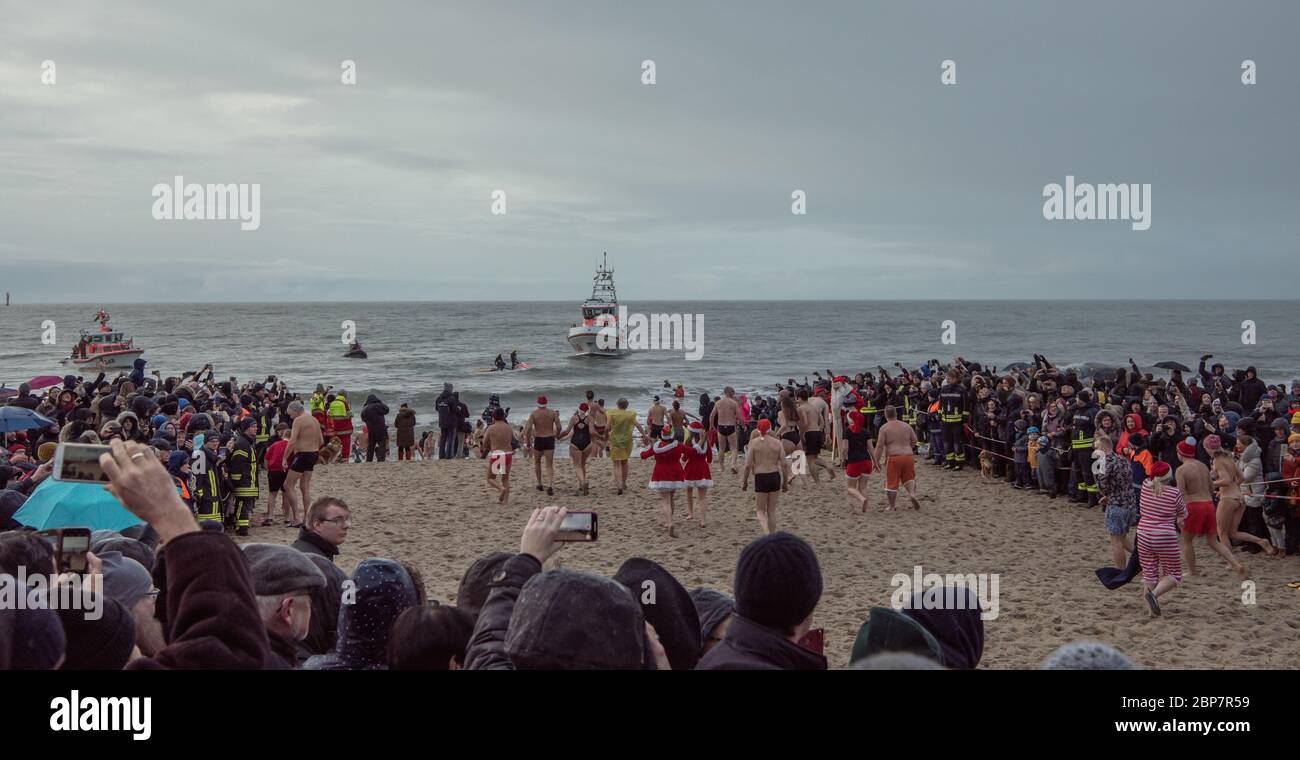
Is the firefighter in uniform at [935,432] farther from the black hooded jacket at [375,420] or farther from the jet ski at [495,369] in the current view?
the jet ski at [495,369]

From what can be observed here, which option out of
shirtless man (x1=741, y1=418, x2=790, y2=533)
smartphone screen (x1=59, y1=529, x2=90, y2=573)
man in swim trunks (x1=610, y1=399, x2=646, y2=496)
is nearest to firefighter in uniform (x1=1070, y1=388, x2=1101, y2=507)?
shirtless man (x1=741, y1=418, x2=790, y2=533)

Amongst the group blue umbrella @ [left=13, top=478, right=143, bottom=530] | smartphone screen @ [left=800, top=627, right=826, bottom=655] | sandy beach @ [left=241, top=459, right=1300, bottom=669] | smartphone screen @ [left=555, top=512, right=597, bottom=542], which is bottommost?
sandy beach @ [left=241, top=459, right=1300, bottom=669]

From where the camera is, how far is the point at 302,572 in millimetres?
3197

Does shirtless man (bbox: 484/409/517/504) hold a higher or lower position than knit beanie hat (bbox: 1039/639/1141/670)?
lower

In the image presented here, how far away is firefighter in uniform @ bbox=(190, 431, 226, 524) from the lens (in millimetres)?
10742

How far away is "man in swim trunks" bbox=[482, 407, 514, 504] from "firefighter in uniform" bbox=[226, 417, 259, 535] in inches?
147

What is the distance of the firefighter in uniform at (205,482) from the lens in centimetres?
1074

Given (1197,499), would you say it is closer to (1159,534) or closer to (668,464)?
(1159,534)

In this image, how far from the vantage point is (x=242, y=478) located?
11.9m

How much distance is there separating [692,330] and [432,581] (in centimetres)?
9838

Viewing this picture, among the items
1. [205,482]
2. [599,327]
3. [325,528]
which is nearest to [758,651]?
[325,528]

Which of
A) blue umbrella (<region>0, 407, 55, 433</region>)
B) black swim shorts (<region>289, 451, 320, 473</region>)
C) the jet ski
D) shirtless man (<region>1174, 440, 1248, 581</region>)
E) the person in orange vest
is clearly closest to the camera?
shirtless man (<region>1174, 440, 1248, 581</region>)

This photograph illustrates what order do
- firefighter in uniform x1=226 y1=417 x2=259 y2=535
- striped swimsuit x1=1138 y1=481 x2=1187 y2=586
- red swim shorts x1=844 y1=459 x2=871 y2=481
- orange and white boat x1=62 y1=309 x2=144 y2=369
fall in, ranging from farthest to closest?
orange and white boat x1=62 y1=309 x2=144 y2=369
red swim shorts x1=844 y1=459 x2=871 y2=481
firefighter in uniform x1=226 y1=417 x2=259 y2=535
striped swimsuit x1=1138 y1=481 x2=1187 y2=586

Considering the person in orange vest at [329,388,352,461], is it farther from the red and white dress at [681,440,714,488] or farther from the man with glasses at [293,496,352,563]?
the man with glasses at [293,496,352,563]
